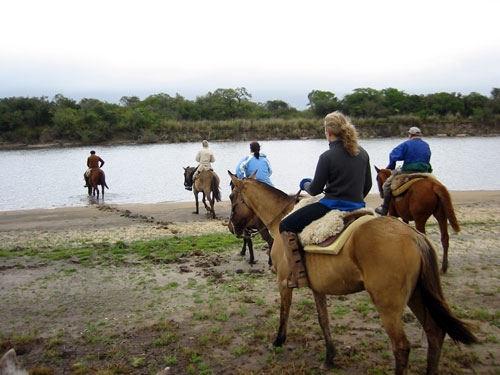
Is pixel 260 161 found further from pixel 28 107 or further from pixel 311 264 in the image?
pixel 28 107

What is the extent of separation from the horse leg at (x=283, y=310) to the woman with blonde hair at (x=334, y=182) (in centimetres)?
27

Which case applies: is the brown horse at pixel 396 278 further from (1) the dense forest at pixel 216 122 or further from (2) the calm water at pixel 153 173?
(1) the dense forest at pixel 216 122

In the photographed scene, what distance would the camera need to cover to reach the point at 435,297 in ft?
13.2

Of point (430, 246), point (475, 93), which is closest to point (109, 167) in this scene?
point (430, 246)

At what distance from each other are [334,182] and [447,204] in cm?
397

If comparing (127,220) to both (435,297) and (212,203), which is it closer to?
(212,203)

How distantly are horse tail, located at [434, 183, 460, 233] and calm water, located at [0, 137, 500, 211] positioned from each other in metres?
14.6

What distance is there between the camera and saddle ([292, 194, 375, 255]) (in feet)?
14.0

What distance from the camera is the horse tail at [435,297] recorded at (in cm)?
393

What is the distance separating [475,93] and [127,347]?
73.6 m

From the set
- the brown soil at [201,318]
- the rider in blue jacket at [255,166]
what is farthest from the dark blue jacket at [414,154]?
the rider in blue jacket at [255,166]

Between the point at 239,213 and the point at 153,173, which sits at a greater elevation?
the point at 239,213

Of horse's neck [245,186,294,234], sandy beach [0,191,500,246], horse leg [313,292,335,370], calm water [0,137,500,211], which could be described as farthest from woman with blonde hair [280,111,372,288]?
calm water [0,137,500,211]

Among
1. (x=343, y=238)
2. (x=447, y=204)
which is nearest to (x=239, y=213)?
(x=343, y=238)
